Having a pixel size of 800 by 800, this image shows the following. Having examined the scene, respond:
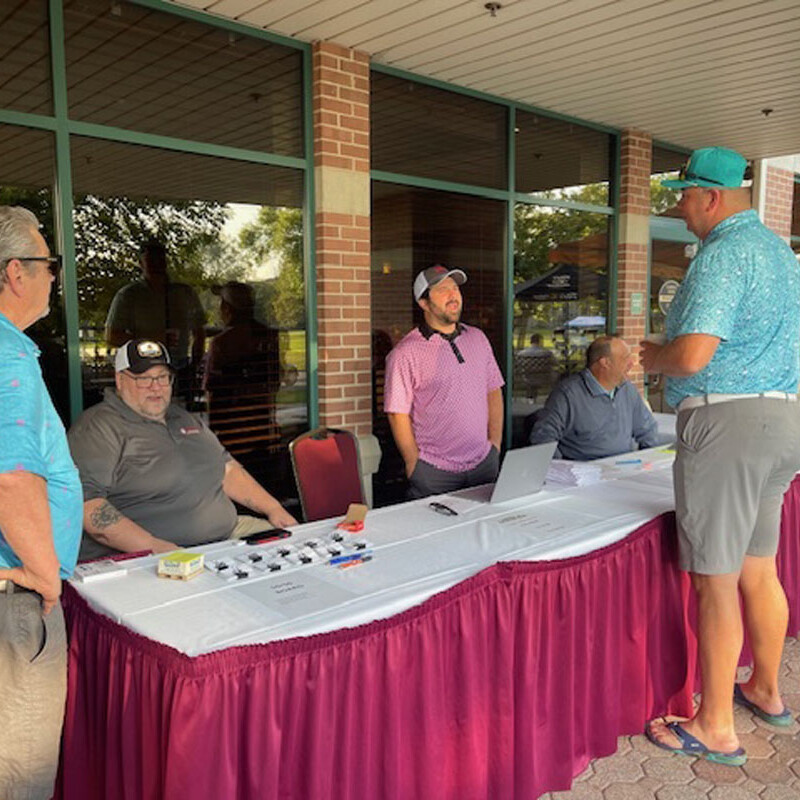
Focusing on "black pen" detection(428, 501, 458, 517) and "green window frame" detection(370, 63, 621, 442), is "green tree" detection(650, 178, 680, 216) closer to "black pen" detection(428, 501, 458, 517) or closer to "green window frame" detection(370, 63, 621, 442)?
"green window frame" detection(370, 63, 621, 442)

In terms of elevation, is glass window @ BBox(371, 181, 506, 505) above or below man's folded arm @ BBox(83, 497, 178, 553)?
above

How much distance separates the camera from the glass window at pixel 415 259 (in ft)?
15.3

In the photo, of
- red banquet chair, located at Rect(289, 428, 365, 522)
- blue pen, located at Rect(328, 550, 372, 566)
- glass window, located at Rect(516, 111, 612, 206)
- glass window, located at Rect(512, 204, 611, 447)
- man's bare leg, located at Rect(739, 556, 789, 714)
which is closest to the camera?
blue pen, located at Rect(328, 550, 372, 566)

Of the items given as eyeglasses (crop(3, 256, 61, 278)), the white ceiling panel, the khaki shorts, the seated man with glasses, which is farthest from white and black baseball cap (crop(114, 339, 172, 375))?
the khaki shorts

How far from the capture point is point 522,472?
277cm

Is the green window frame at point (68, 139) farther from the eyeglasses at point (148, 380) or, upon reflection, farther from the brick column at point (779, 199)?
the brick column at point (779, 199)

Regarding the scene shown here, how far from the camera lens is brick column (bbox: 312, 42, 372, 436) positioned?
409cm

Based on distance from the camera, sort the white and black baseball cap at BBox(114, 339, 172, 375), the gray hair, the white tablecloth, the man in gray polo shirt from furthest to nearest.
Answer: the man in gray polo shirt < the white and black baseball cap at BBox(114, 339, 172, 375) < the white tablecloth < the gray hair

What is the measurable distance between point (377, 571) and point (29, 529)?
0.91m

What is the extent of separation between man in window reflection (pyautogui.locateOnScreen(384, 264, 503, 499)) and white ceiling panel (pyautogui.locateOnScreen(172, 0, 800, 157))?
131 cm

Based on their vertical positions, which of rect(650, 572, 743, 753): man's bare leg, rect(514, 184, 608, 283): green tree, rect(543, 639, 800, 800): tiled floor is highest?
rect(514, 184, 608, 283): green tree

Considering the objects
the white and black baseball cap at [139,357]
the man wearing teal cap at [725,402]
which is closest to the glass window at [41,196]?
the white and black baseball cap at [139,357]

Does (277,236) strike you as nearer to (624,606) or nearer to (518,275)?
(518,275)

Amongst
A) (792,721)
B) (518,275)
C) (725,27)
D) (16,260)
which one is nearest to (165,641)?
(16,260)
